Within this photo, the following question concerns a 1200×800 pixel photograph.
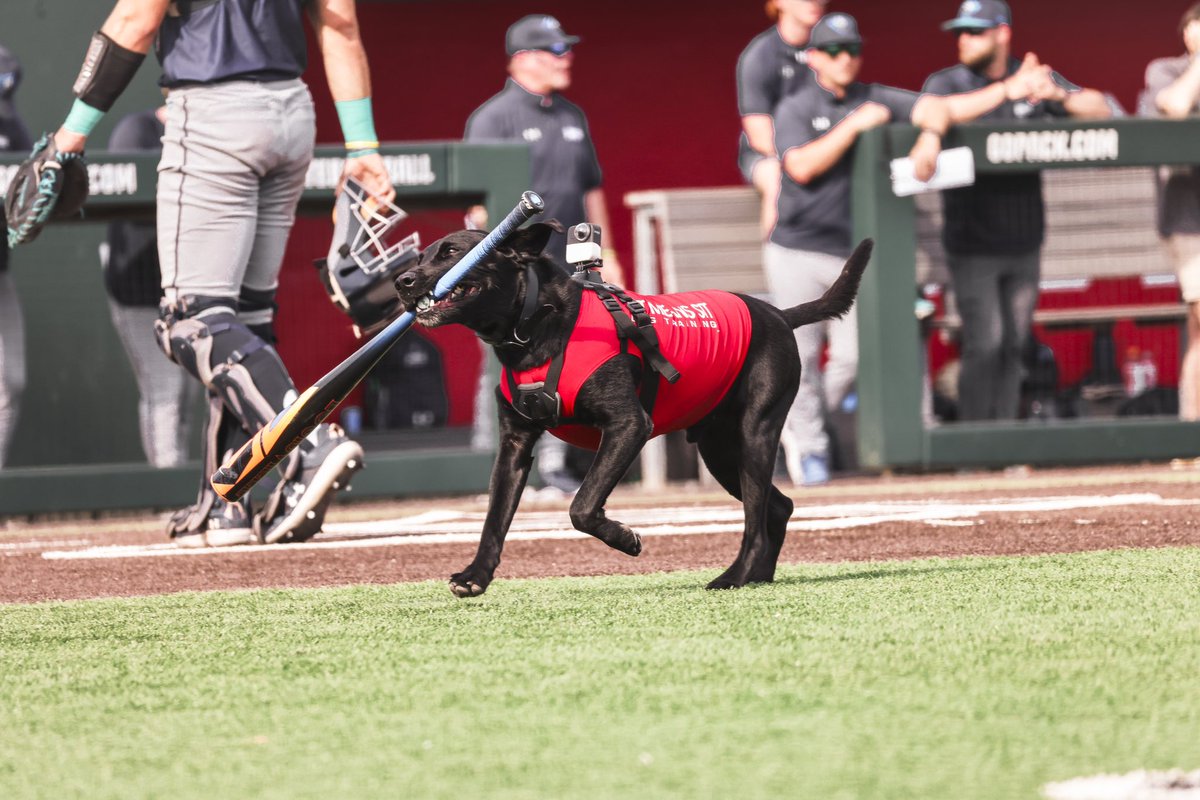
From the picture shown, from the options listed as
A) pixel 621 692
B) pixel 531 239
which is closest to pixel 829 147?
pixel 531 239

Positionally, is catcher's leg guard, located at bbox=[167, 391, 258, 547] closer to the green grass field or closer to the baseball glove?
the baseball glove

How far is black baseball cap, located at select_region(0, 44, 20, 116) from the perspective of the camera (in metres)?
8.86

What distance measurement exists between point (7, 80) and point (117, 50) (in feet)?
10.9

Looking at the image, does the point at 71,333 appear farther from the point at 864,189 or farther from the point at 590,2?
the point at 590,2

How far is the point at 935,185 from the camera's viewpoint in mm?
9250

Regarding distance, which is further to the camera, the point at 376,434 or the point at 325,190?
the point at 376,434

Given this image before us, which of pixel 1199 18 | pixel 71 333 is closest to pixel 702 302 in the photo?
pixel 71 333

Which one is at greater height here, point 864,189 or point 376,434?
point 864,189

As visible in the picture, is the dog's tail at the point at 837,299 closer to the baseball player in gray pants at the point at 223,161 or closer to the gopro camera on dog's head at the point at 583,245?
the gopro camera on dog's head at the point at 583,245

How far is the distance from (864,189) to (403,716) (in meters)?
6.87

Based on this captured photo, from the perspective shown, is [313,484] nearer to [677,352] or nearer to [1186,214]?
[677,352]

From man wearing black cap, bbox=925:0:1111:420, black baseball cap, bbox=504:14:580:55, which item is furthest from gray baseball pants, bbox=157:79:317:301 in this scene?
man wearing black cap, bbox=925:0:1111:420

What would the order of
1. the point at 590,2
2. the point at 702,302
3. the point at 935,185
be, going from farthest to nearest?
1. the point at 590,2
2. the point at 935,185
3. the point at 702,302

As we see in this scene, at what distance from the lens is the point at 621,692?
117 inches
